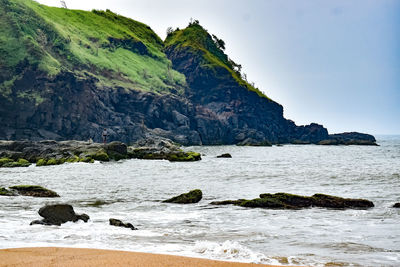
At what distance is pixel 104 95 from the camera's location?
5271 inches

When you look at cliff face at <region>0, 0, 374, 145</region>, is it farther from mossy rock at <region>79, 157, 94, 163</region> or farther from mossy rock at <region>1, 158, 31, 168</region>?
mossy rock at <region>1, 158, 31, 168</region>

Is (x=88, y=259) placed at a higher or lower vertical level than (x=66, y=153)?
lower

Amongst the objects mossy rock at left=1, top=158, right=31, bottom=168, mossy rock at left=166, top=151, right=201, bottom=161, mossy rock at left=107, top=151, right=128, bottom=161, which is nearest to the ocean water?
mossy rock at left=1, top=158, right=31, bottom=168

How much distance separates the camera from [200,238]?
11.0 m

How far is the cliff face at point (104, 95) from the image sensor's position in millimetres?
113312

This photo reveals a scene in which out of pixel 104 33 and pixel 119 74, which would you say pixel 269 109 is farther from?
pixel 104 33

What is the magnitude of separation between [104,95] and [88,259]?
131917mm

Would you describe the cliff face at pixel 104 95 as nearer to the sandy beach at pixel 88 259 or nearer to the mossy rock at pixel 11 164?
the mossy rock at pixel 11 164

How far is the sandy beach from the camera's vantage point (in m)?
7.49

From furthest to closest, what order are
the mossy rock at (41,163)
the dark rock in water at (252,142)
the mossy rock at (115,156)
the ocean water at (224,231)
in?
the dark rock in water at (252,142), the mossy rock at (115,156), the mossy rock at (41,163), the ocean water at (224,231)

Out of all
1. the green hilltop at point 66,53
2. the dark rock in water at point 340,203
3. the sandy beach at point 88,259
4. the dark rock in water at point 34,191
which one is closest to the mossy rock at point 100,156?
the dark rock in water at point 34,191

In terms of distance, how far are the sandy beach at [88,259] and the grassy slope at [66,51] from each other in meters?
119

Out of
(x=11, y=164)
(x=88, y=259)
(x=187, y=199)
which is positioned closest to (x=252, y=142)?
(x=11, y=164)

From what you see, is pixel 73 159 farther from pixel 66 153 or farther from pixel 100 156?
pixel 100 156
